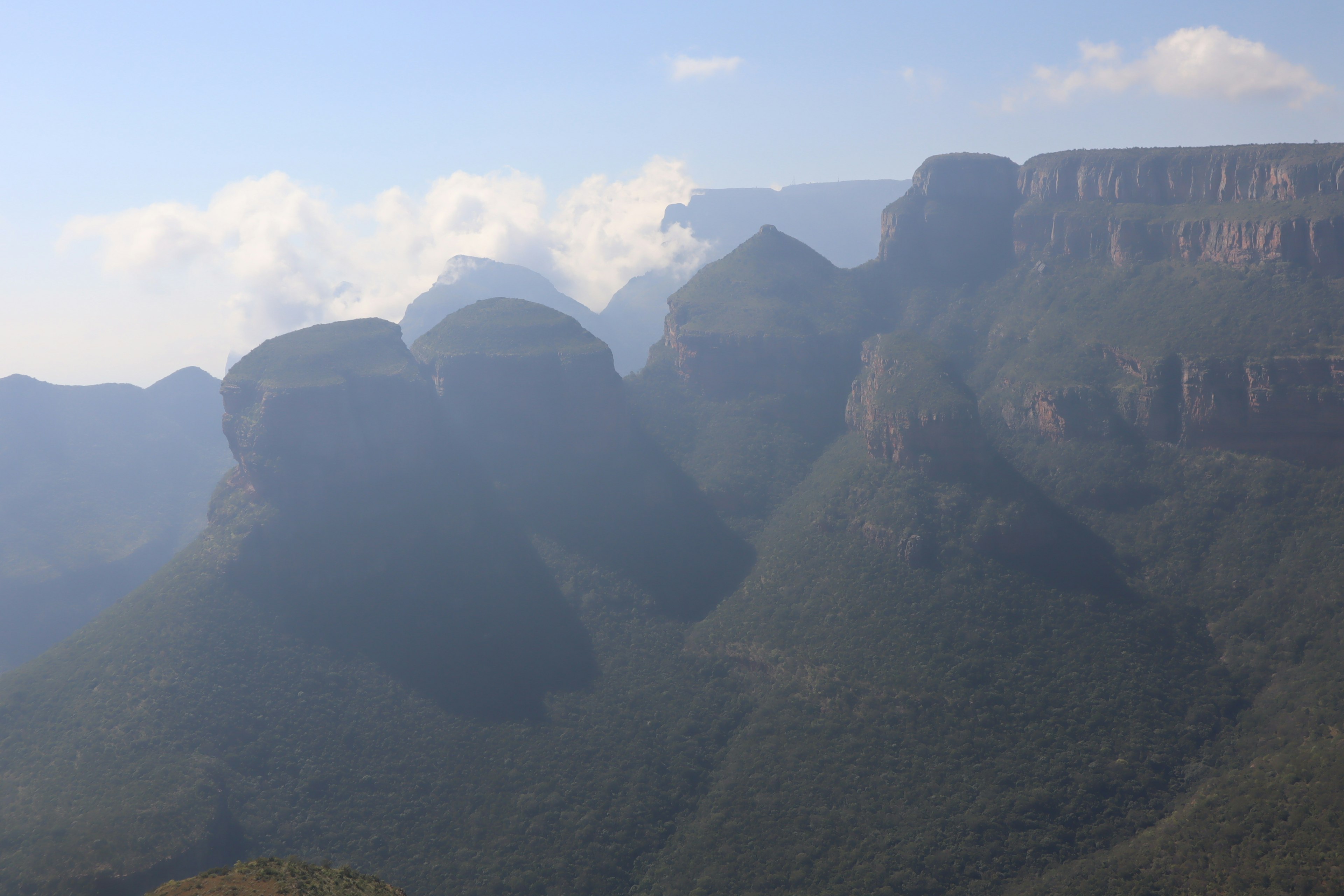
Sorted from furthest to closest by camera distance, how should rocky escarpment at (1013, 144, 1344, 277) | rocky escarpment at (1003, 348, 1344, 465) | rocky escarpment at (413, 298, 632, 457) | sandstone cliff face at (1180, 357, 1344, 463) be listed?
rocky escarpment at (413, 298, 632, 457), rocky escarpment at (1013, 144, 1344, 277), rocky escarpment at (1003, 348, 1344, 465), sandstone cliff face at (1180, 357, 1344, 463)

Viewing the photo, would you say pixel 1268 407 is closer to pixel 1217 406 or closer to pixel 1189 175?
pixel 1217 406

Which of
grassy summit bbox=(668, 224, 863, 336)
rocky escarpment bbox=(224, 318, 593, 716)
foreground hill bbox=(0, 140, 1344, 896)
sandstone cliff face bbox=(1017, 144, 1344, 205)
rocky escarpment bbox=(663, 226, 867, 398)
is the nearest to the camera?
foreground hill bbox=(0, 140, 1344, 896)

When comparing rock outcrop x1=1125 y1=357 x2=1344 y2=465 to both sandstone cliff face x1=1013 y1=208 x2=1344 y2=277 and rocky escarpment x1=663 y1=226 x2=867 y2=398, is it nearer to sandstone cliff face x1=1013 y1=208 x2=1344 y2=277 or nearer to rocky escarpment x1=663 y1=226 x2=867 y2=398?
sandstone cliff face x1=1013 y1=208 x2=1344 y2=277

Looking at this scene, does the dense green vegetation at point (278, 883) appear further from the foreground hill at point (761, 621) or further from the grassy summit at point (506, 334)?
the grassy summit at point (506, 334)

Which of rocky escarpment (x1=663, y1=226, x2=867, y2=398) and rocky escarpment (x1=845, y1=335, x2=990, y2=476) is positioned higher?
rocky escarpment (x1=663, y1=226, x2=867, y2=398)

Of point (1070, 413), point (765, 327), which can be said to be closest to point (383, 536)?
point (765, 327)

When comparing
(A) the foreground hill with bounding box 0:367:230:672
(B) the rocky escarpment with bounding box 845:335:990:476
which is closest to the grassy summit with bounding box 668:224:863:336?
(B) the rocky escarpment with bounding box 845:335:990:476

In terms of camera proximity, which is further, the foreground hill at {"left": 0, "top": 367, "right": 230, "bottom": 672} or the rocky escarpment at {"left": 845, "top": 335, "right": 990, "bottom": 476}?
the foreground hill at {"left": 0, "top": 367, "right": 230, "bottom": 672}

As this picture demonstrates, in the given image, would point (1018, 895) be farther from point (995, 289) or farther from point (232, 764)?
point (995, 289)
